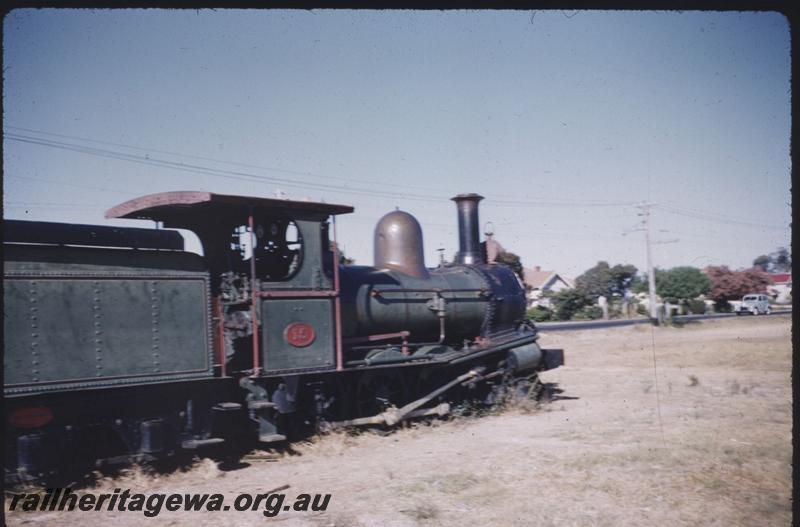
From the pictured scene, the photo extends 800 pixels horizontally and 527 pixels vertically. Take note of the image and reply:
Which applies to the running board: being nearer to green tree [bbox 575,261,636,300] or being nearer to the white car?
the white car

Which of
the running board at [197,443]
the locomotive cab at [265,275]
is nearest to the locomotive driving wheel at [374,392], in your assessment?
the locomotive cab at [265,275]

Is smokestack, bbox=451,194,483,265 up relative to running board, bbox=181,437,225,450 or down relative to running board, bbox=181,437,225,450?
up

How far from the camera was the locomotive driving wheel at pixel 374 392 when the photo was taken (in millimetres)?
9430

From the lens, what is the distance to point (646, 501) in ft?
19.4

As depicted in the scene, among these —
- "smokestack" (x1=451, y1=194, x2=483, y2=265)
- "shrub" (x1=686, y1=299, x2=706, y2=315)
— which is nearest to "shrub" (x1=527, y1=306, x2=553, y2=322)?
"shrub" (x1=686, y1=299, x2=706, y2=315)

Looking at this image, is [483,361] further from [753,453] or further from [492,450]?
[753,453]

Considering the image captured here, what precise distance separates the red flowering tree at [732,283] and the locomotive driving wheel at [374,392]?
46.9m

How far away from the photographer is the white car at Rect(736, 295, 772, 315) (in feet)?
142

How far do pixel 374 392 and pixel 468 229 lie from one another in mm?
4228

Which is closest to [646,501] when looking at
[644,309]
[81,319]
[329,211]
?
[329,211]

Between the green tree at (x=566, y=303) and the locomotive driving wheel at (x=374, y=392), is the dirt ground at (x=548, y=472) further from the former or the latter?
the green tree at (x=566, y=303)

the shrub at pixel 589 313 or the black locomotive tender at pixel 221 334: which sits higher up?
the black locomotive tender at pixel 221 334

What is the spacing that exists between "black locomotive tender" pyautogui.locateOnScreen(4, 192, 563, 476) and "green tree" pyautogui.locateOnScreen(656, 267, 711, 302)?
152ft

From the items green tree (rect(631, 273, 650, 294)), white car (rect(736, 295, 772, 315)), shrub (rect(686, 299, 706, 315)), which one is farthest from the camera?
green tree (rect(631, 273, 650, 294))
